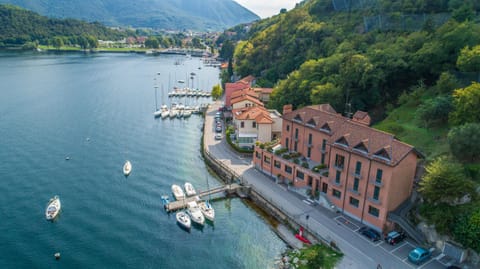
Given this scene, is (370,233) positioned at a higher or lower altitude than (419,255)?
lower

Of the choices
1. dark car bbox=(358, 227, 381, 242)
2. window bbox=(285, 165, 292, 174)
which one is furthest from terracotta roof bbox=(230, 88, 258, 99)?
dark car bbox=(358, 227, 381, 242)

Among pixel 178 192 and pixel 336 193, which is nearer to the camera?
pixel 336 193

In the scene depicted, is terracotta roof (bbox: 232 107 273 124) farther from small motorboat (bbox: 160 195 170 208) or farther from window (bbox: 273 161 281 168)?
small motorboat (bbox: 160 195 170 208)

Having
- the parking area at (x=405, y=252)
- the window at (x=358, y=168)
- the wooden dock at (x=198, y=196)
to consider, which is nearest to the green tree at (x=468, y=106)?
the window at (x=358, y=168)

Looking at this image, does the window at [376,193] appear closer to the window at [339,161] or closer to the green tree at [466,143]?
the window at [339,161]

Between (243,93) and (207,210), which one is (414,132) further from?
(243,93)

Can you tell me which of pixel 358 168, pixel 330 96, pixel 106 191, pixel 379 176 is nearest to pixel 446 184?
pixel 379 176
